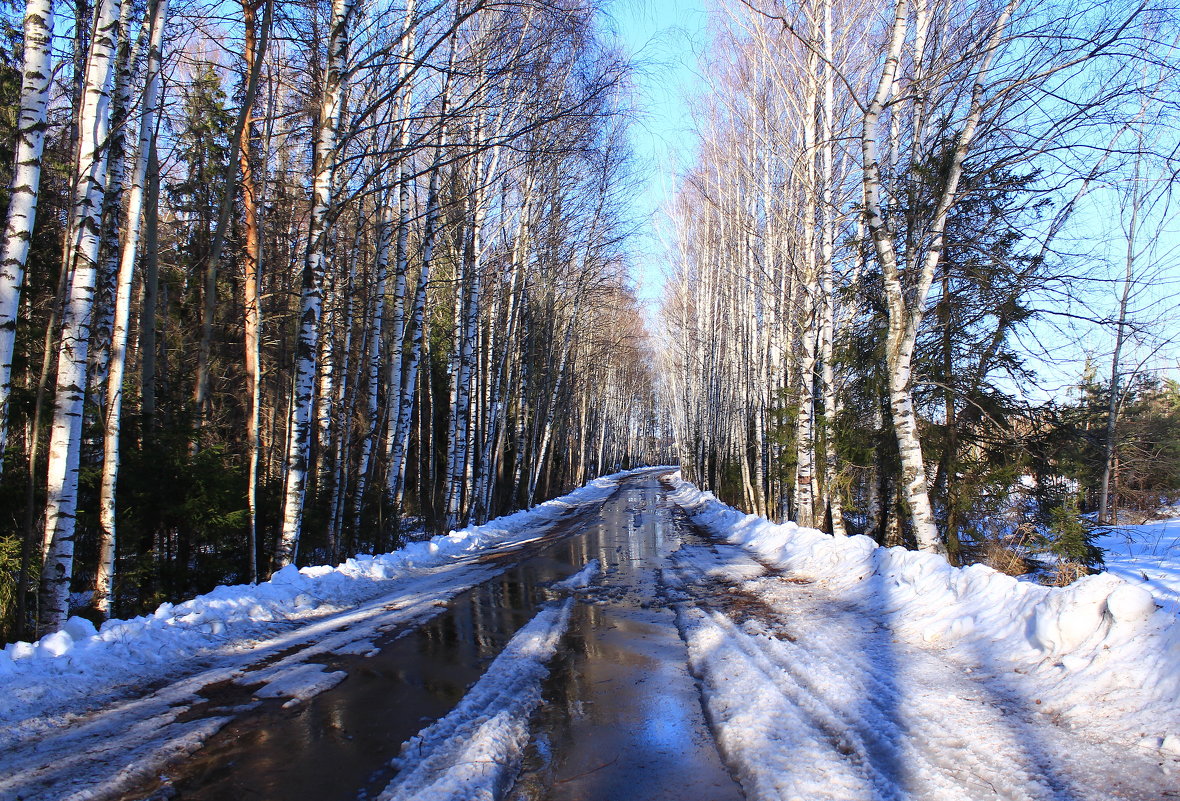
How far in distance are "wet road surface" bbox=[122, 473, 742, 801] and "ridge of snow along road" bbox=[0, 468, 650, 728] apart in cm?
96

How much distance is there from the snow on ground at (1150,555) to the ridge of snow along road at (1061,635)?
4239 millimetres

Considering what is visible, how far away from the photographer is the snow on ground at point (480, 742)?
292cm

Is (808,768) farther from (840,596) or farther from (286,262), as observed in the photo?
(286,262)

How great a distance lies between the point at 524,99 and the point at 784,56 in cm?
603

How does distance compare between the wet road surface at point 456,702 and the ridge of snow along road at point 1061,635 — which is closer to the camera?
the wet road surface at point 456,702

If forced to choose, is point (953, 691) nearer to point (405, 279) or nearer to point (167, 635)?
point (167, 635)

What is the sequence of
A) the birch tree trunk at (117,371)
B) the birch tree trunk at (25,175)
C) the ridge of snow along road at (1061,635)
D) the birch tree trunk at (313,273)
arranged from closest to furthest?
the ridge of snow along road at (1061,635) → the birch tree trunk at (25,175) → the birch tree trunk at (117,371) → the birch tree trunk at (313,273)

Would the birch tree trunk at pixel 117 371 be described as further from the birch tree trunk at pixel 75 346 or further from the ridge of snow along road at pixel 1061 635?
the ridge of snow along road at pixel 1061 635

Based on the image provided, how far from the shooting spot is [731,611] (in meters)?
6.71

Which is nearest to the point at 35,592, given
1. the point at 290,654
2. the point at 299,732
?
the point at 290,654

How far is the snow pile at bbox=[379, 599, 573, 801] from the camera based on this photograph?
292 cm

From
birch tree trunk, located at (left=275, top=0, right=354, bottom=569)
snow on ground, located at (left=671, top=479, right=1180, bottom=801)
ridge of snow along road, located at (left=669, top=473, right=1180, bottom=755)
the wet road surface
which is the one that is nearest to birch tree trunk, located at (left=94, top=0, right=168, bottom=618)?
birch tree trunk, located at (left=275, top=0, right=354, bottom=569)

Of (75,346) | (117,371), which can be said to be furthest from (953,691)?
(117,371)

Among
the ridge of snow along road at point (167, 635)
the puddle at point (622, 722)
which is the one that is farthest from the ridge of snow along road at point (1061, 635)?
the ridge of snow along road at point (167, 635)
